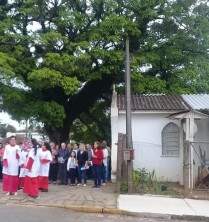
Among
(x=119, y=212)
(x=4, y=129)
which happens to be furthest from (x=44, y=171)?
(x=4, y=129)

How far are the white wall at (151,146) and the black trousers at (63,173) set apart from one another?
3054 millimetres

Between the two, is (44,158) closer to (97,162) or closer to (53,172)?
(97,162)

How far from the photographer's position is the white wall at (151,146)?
25.5 meters

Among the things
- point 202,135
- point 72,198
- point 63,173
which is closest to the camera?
point 72,198

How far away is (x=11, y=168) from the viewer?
18.1m

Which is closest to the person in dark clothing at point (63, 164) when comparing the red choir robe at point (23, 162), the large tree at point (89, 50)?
the red choir robe at point (23, 162)

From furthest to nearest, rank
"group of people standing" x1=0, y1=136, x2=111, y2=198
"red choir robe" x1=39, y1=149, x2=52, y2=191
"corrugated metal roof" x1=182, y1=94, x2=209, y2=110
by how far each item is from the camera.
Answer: "corrugated metal roof" x1=182, y1=94, x2=209, y2=110 < "red choir robe" x1=39, y1=149, x2=52, y2=191 < "group of people standing" x1=0, y1=136, x2=111, y2=198

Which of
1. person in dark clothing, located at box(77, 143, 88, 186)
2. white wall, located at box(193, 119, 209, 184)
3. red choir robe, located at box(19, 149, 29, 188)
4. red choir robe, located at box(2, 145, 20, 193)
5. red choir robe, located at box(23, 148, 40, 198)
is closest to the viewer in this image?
red choir robe, located at box(23, 148, 40, 198)

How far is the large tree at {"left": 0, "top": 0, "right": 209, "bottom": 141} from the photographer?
2994cm

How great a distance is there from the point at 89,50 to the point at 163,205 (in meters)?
15.2

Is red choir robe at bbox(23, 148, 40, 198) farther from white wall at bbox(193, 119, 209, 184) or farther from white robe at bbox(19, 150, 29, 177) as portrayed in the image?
white wall at bbox(193, 119, 209, 184)

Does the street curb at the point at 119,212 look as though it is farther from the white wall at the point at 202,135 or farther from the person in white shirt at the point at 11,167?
the white wall at the point at 202,135

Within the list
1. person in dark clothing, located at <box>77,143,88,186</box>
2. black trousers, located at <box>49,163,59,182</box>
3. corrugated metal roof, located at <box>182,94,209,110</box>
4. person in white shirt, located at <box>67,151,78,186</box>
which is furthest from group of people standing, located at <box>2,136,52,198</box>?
corrugated metal roof, located at <box>182,94,209,110</box>

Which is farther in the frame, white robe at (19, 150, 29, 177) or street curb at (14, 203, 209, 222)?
white robe at (19, 150, 29, 177)
